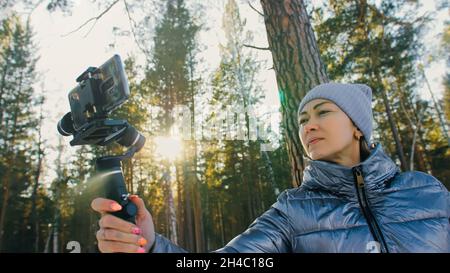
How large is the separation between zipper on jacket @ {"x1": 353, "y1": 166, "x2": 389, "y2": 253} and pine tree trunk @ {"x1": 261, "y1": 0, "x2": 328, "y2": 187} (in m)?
1.24

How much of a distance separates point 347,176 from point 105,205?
55.9 inches

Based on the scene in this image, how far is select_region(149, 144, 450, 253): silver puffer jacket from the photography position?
1755 millimetres

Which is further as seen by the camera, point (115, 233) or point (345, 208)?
point (345, 208)

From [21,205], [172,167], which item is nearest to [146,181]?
[172,167]

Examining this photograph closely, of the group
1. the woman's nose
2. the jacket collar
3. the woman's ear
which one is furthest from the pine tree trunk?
the jacket collar

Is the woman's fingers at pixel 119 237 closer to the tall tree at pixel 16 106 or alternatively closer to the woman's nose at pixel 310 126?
the woman's nose at pixel 310 126

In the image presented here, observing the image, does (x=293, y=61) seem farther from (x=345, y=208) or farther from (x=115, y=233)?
(x=115, y=233)

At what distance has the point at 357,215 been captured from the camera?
1845 mm

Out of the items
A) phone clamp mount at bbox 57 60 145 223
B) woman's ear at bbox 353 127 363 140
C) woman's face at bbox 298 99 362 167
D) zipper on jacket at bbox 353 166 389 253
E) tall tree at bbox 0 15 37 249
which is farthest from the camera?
tall tree at bbox 0 15 37 249

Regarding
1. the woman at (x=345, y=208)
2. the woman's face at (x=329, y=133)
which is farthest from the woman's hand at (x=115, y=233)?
the woman's face at (x=329, y=133)

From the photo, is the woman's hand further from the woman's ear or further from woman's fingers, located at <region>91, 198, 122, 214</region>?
the woman's ear

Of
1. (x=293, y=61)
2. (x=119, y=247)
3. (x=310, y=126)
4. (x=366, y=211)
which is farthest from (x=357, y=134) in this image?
(x=119, y=247)
